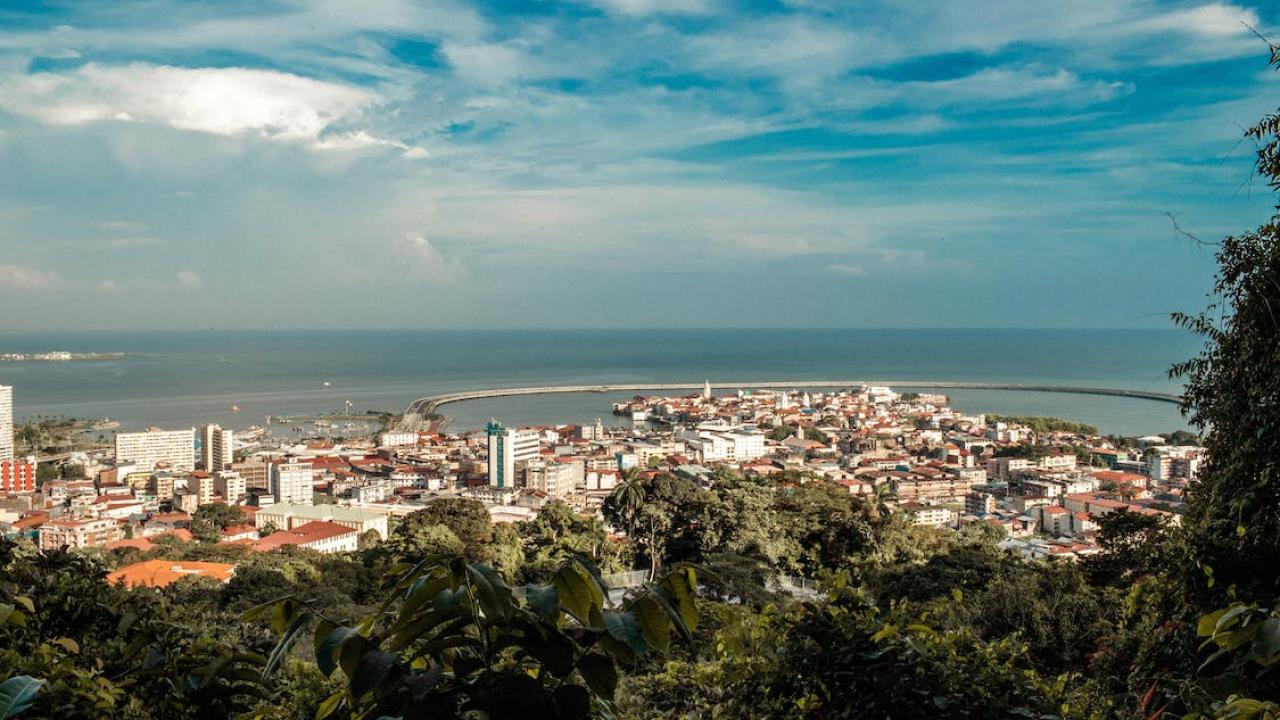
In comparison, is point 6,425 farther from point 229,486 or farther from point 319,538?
point 319,538

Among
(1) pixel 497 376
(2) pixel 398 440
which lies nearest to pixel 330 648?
(2) pixel 398 440

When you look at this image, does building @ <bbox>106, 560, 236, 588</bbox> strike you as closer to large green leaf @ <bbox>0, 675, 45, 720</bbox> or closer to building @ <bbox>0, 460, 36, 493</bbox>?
large green leaf @ <bbox>0, 675, 45, 720</bbox>

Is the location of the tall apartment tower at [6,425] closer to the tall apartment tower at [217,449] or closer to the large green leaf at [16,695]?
the tall apartment tower at [217,449]

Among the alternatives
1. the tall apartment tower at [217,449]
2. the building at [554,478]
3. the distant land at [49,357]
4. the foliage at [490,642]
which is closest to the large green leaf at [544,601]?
the foliage at [490,642]

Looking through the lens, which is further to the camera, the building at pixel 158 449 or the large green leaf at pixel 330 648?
the building at pixel 158 449

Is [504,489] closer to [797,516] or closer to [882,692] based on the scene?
[797,516]

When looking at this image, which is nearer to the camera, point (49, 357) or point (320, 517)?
point (320, 517)

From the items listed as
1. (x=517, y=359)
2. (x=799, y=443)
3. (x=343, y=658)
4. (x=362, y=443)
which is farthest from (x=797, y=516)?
(x=517, y=359)
